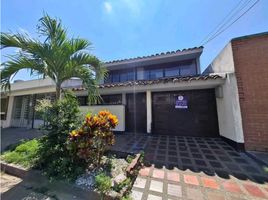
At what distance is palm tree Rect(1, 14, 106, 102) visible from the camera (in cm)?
379

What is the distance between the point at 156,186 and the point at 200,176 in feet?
3.95

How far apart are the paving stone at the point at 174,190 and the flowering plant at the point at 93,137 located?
169cm

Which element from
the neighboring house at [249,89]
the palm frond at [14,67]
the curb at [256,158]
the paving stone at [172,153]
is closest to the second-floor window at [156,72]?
the neighboring house at [249,89]

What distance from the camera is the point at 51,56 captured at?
158 inches

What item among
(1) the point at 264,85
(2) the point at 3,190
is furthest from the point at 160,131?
(2) the point at 3,190

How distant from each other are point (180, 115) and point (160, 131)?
1474 millimetres

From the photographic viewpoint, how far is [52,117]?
3645mm

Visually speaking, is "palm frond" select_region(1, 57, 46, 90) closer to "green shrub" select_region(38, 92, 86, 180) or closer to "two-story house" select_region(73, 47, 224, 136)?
"green shrub" select_region(38, 92, 86, 180)

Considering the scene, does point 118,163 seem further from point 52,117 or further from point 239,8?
point 239,8

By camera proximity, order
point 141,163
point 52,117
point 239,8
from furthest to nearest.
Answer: point 239,8
point 141,163
point 52,117

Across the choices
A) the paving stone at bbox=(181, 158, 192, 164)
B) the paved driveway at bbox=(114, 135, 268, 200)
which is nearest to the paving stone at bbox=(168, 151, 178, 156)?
the paved driveway at bbox=(114, 135, 268, 200)

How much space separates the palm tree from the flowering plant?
5.27 feet

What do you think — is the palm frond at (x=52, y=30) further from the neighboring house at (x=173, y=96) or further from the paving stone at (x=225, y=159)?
the paving stone at (x=225, y=159)

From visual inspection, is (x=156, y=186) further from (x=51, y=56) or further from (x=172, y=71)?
(x=172, y=71)
